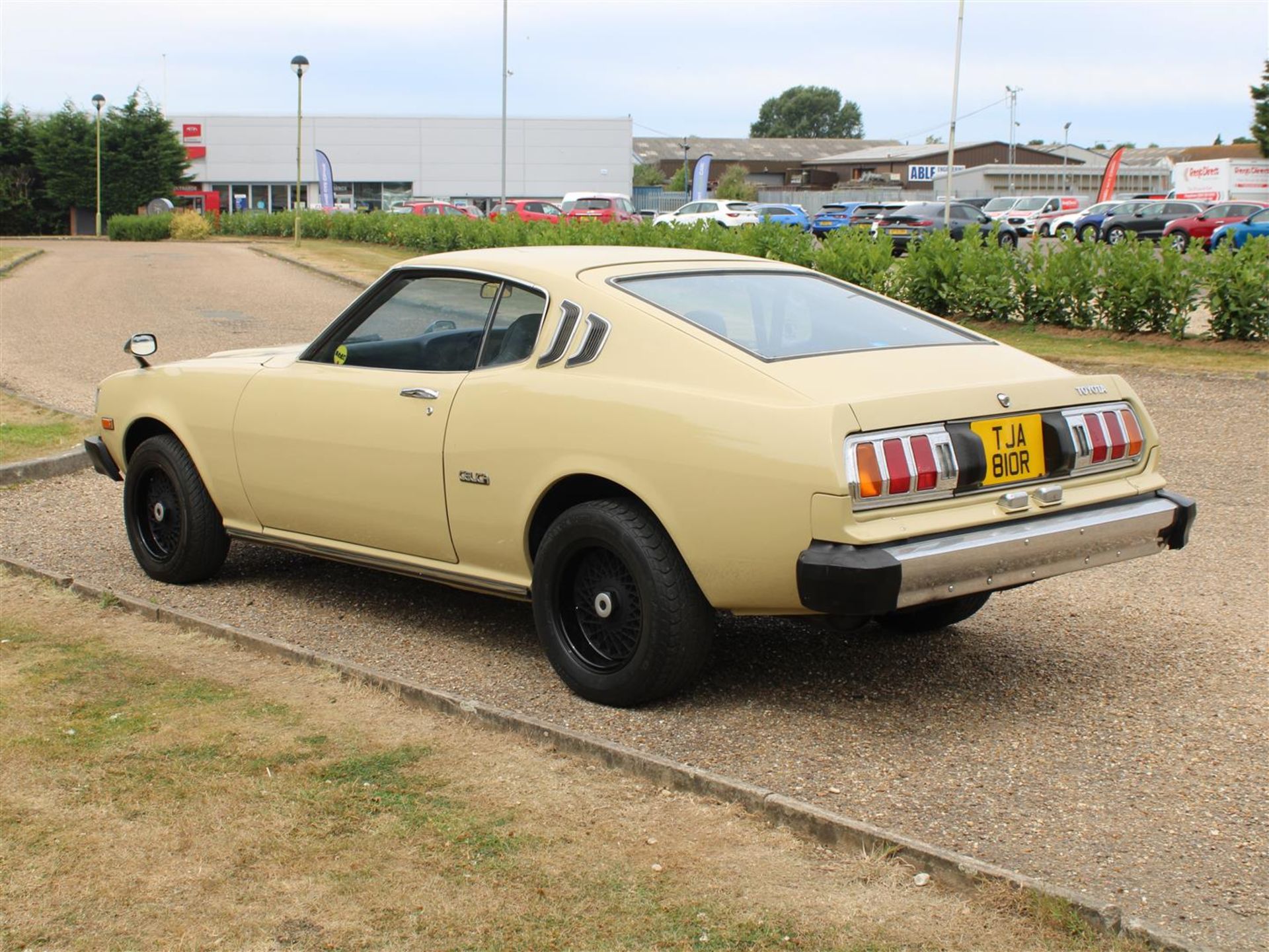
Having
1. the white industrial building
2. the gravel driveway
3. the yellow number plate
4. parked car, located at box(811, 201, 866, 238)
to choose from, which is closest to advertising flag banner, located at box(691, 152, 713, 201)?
parked car, located at box(811, 201, 866, 238)

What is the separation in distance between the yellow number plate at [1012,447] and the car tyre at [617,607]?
3.32 ft

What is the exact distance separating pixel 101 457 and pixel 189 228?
44553mm

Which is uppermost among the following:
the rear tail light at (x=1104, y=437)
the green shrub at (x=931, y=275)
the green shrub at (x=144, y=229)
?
the green shrub at (x=144, y=229)

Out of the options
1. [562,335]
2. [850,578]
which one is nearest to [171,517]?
[562,335]

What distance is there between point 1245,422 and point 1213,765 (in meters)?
7.41

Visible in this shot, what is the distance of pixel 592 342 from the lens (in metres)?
4.77

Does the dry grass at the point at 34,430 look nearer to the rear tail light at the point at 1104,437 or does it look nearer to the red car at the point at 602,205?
the rear tail light at the point at 1104,437

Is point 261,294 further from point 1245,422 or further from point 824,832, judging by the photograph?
point 824,832

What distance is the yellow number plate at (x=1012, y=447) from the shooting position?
4328 millimetres

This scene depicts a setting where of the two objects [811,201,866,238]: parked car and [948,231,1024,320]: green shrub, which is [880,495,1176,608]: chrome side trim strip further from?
[811,201,866,238]: parked car

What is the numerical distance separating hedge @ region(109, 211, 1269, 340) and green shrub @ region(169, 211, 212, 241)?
31.7 meters

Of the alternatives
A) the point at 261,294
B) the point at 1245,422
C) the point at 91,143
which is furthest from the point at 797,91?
the point at 1245,422

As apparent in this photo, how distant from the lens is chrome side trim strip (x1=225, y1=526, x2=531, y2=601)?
16.5ft

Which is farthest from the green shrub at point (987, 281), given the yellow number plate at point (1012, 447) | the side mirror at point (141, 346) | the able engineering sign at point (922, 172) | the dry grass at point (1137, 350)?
the able engineering sign at point (922, 172)
